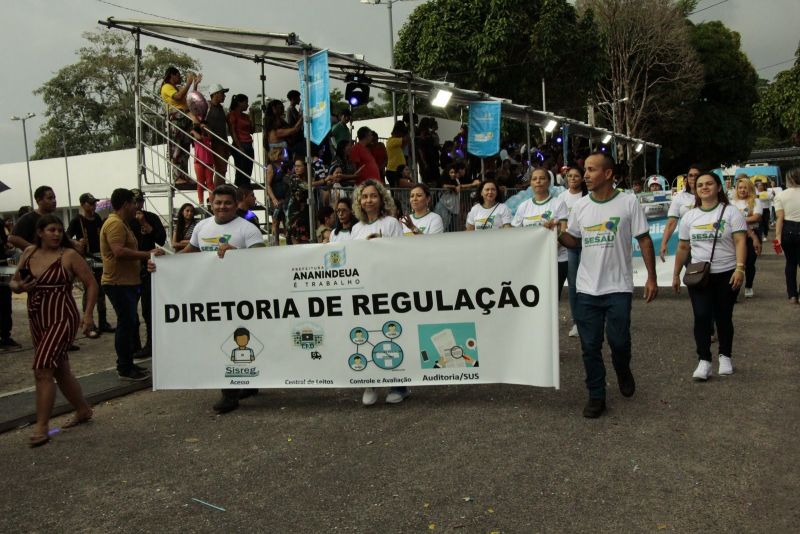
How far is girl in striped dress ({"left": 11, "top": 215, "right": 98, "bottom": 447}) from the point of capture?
5758mm

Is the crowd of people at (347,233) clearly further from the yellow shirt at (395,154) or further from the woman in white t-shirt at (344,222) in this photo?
the yellow shirt at (395,154)

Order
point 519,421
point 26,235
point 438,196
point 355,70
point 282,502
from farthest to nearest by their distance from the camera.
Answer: point 438,196
point 355,70
point 26,235
point 519,421
point 282,502

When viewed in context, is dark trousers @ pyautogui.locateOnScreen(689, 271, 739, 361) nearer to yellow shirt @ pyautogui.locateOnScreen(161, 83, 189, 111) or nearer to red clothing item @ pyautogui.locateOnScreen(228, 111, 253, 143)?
red clothing item @ pyautogui.locateOnScreen(228, 111, 253, 143)

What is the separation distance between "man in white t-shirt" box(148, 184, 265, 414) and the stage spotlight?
5490 millimetres

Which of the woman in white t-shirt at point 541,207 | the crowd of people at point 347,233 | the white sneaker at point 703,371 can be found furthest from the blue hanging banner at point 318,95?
the white sneaker at point 703,371

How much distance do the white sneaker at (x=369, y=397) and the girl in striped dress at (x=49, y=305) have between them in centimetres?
227

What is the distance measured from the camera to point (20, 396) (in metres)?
7.19

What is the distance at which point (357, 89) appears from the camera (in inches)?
459

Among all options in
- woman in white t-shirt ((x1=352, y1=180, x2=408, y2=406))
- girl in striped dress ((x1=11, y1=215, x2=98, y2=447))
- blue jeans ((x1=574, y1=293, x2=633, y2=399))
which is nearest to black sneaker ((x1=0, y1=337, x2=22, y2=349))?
girl in striped dress ((x1=11, y1=215, x2=98, y2=447))

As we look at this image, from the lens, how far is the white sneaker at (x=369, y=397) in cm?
611

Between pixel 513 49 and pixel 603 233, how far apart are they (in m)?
23.5

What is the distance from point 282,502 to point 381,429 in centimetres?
137

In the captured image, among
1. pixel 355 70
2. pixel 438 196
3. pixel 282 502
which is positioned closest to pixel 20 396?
pixel 282 502

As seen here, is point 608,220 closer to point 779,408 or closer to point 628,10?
point 779,408
